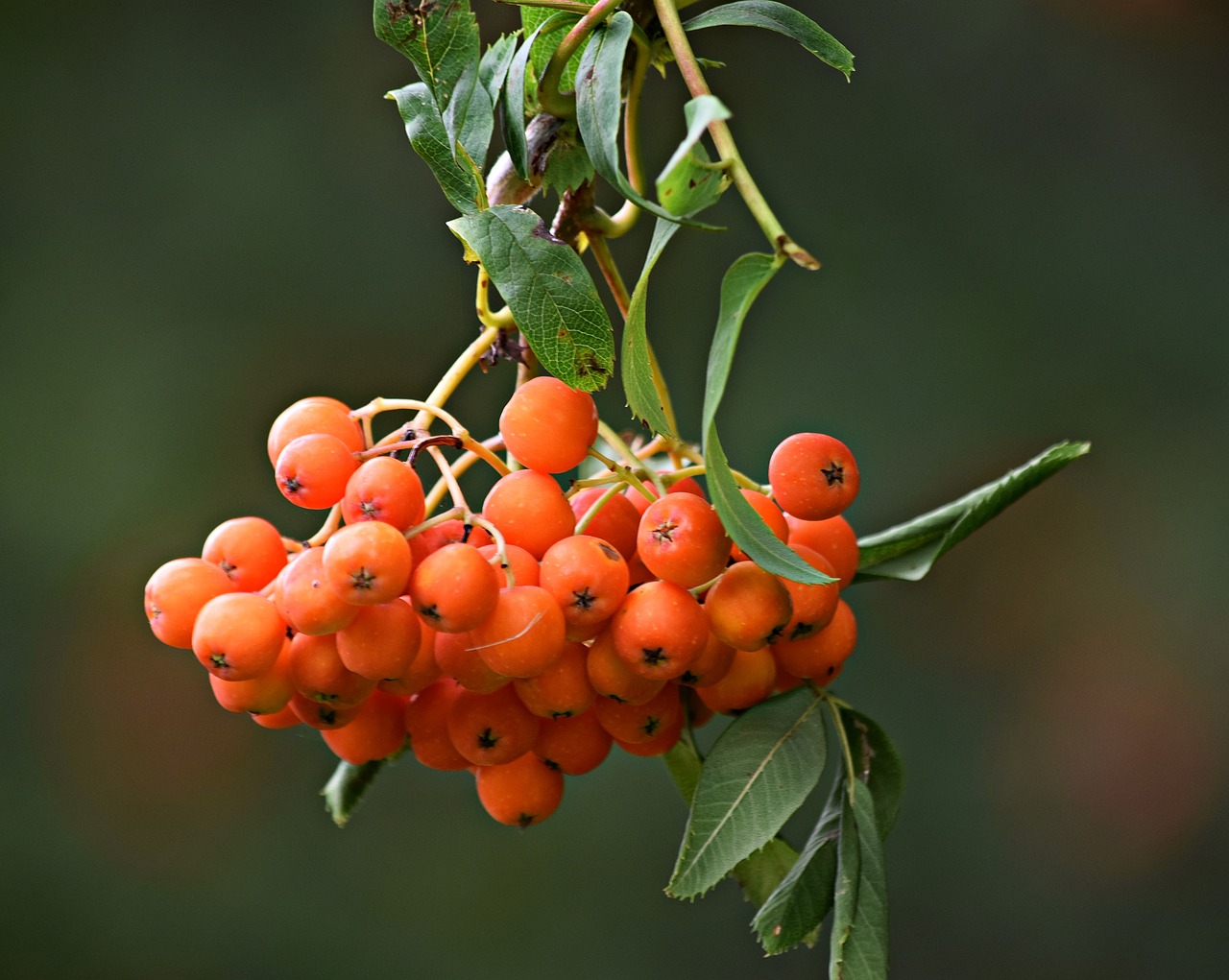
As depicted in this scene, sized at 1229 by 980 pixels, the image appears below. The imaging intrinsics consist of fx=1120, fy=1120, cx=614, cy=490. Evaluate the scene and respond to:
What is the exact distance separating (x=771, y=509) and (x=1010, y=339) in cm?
114

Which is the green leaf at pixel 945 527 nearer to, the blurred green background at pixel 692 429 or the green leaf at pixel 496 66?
the green leaf at pixel 496 66

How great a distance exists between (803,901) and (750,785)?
6 centimetres

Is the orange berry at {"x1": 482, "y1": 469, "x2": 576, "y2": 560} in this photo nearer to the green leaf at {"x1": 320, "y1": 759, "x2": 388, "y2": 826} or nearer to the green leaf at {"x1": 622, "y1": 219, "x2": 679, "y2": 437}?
the green leaf at {"x1": 622, "y1": 219, "x2": 679, "y2": 437}

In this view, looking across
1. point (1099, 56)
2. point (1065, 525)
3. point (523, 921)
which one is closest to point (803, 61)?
point (1099, 56)

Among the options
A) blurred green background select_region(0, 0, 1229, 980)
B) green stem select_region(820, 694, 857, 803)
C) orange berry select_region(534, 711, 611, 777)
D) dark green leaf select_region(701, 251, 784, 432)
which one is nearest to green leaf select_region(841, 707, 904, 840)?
green stem select_region(820, 694, 857, 803)

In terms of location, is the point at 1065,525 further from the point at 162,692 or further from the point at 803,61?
the point at 162,692

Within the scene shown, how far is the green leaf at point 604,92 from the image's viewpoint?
371mm

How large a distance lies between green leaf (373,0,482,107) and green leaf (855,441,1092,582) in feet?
0.90

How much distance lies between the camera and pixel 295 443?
42 centimetres

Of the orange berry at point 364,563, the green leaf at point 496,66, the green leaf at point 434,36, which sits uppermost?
the green leaf at point 434,36

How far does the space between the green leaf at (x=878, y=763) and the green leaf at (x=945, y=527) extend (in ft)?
0.23

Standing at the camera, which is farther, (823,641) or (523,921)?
(523,921)

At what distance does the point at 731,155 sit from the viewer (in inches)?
13.4

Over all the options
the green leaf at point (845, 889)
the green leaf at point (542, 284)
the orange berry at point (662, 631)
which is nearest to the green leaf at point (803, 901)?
the green leaf at point (845, 889)
